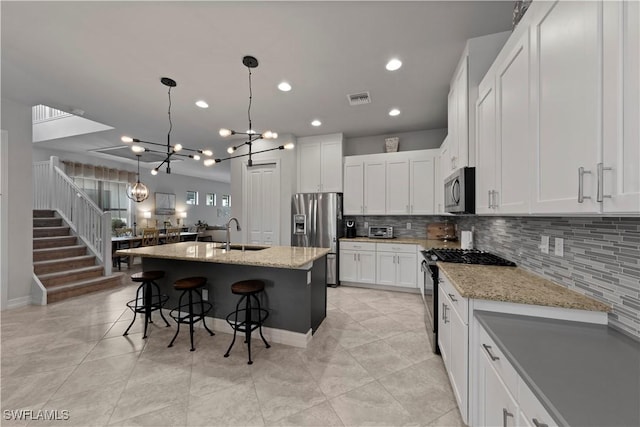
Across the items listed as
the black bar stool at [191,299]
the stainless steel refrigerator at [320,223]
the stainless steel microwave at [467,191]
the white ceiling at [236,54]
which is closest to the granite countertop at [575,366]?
the stainless steel microwave at [467,191]

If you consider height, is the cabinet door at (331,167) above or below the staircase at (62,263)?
above

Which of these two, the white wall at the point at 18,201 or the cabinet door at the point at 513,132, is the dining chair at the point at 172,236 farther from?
the cabinet door at the point at 513,132

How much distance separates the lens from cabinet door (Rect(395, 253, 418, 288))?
13.6 feet

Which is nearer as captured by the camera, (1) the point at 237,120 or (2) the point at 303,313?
(2) the point at 303,313

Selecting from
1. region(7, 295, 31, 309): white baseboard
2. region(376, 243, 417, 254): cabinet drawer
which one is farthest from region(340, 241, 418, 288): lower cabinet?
region(7, 295, 31, 309): white baseboard

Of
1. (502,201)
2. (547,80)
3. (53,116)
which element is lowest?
(502,201)

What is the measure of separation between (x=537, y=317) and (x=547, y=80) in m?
1.19

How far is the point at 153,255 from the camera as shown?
2.72 metres

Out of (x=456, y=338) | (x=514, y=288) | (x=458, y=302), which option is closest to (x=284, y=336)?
(x=456, y=338)

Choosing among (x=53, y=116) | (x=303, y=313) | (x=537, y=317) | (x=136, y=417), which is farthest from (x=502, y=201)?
(x=53, y=116)

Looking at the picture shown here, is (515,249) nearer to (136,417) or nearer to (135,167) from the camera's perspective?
(136,417)

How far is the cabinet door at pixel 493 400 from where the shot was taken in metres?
1.02

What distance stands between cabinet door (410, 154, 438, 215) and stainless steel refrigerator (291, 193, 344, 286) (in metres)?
1.31

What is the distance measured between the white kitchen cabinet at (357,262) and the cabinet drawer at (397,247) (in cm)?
14
